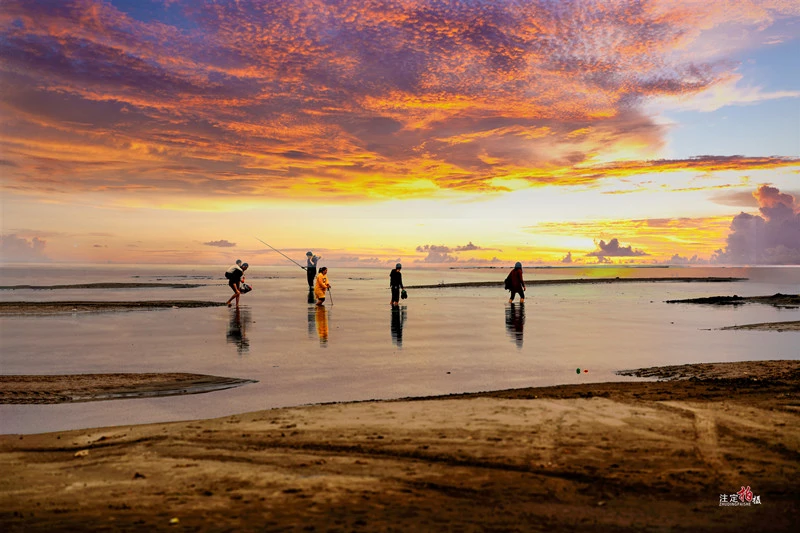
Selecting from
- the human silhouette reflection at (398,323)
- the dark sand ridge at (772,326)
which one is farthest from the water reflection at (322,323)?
the dark sand ridge at (772,326)

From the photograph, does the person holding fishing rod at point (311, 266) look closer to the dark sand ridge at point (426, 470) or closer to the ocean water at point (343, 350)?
the ocean water at point (343, 350)

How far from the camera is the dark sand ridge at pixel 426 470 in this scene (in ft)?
15.7

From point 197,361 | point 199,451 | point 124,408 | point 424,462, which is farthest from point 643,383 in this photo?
point 197,361

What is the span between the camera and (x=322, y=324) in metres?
21.7

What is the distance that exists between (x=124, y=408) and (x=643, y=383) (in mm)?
8549

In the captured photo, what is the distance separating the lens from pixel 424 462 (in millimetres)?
6051

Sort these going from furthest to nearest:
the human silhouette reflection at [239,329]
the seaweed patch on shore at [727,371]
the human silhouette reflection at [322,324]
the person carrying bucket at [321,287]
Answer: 1. the person carrying bucket at [321,287]
2. the human silhouette reflection at [322,324]
3. the human silhouette reflection at [239,329]
4. the seaweed patch on shore at [727,371]

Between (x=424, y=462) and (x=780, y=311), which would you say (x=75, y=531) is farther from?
(x=780, y=311)

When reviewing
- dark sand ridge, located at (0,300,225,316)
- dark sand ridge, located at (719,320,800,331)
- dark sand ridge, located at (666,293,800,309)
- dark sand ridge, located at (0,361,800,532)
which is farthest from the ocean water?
dark sand ridge, located at (666,293,800,309)

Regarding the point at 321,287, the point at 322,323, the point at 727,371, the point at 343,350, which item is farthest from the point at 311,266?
the point at 727,371

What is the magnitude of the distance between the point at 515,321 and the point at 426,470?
1783 centimetres

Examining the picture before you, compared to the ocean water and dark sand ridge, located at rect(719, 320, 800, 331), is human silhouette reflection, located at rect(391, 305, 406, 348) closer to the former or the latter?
the ocean water

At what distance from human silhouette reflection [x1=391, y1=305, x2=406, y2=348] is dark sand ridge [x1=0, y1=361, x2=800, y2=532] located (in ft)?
28.0

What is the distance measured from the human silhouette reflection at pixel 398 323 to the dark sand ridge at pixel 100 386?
622 cm
